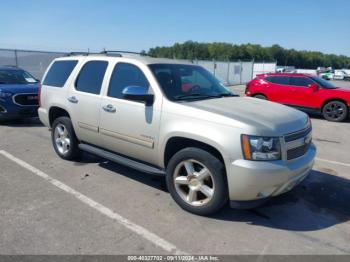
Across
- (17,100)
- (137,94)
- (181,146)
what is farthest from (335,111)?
(17,100)

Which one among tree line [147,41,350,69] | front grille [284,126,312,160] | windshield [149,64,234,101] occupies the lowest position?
front grille [284,126,312,160]

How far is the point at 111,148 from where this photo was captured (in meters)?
5.04

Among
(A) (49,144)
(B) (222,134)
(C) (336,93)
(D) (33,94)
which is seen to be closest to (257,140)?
(B) (222,134)

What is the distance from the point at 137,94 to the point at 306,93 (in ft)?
32.0

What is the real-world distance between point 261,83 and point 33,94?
28.6 ft

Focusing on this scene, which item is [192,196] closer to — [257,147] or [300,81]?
[257,147]

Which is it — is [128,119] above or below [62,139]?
above

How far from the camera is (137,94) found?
13.6ft

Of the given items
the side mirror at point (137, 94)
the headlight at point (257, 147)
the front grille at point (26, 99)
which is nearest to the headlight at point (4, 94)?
the front grille at point (26, 99)

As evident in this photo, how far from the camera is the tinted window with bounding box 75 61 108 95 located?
5.12 meters

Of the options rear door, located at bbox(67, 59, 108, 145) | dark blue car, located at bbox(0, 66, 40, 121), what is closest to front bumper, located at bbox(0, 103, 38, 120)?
dark blue car, located at bbox(0, 66, 40, 121)

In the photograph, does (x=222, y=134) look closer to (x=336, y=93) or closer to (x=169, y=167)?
(x=169, y=167)

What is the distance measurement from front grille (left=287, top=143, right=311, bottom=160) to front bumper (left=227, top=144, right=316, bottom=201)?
0.20ft

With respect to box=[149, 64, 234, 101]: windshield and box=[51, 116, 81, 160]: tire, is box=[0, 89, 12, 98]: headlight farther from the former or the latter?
box=[149, 64, 234, 101]: windshield
